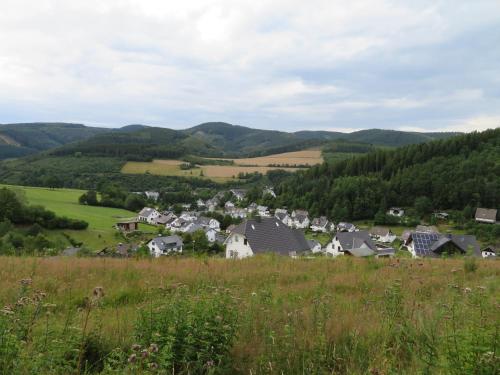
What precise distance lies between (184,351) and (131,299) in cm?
306

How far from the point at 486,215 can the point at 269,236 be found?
6891cm

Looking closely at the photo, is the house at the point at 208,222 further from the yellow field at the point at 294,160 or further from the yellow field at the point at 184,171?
the yellow field at the point at 294,160

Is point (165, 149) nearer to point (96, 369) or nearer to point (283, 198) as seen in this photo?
point (283, 198)

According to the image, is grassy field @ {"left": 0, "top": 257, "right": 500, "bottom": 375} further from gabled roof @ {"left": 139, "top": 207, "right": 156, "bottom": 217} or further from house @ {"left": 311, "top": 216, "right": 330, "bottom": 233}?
house @ {"left": 311, "top": 216, "right": 330, "bottom": 233}

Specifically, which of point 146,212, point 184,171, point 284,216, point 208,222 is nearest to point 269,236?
point 208,222

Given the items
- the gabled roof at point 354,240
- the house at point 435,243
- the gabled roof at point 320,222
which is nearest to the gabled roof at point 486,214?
the gabled roof at point 320,222

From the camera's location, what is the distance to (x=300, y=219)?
8938 centimetres

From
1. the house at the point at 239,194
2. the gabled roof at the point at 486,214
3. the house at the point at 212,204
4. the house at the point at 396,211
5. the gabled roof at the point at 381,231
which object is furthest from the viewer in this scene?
the house at the point at 239,194

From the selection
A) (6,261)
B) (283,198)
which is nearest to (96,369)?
(6,261)

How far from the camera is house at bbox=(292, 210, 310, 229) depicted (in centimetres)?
8766

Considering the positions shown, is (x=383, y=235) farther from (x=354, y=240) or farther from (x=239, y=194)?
(x=239, y=194)

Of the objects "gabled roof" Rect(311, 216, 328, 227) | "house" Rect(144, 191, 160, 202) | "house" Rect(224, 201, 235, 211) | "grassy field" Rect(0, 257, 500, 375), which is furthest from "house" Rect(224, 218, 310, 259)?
"house" Rect(144, 191, 160, 202)

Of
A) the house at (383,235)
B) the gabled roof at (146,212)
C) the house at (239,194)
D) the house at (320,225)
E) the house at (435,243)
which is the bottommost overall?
the house at (320,225)

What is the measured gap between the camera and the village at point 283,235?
2395 cm
